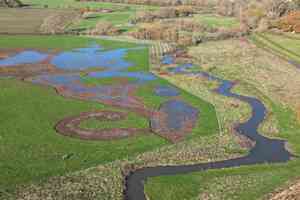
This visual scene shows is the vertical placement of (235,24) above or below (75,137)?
above

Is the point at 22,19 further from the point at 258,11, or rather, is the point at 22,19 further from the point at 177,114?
the point at 177,114

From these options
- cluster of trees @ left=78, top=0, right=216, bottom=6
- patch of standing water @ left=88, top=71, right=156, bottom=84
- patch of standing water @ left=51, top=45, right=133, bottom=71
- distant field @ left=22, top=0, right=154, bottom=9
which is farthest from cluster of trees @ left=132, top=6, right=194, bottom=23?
patch of standing water @ left=88, top=71, right=156, bottom=84

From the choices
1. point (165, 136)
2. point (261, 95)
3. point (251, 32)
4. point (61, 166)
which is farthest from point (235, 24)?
point (61, 166)

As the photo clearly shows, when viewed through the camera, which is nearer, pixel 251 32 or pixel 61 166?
pixel 61 166

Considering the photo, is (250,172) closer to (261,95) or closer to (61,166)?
(61,166)

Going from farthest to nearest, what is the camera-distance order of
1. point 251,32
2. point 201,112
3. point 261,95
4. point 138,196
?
point 251,32, point 261,95, point 201,112, point 138,196

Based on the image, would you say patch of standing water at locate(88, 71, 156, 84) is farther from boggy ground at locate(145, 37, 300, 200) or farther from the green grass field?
the green grass field

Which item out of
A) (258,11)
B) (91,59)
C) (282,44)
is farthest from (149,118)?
(258,11)
